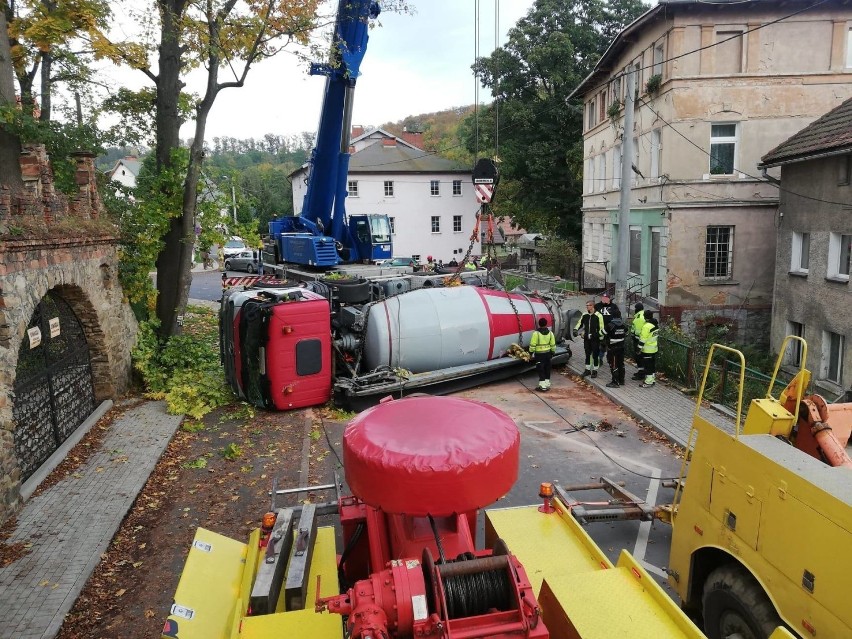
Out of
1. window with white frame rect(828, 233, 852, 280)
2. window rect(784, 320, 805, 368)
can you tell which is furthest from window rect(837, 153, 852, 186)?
window rect(784, 320, 805, 368)

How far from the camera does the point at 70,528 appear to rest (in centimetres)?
730

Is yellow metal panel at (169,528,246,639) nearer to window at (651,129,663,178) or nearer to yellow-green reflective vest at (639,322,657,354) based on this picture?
yellow-green reflective vest at (639,322,657,354)

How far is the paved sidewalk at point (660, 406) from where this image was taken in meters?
10.3

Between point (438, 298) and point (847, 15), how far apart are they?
1669 cm

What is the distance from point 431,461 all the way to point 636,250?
2291cm

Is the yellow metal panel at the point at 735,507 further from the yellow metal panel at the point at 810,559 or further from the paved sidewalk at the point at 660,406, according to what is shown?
the paved sidewalk at the point at 660,406

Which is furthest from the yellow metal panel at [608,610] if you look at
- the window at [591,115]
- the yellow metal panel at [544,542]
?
the window at [591,115]

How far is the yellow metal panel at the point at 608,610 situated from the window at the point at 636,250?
21113 mm

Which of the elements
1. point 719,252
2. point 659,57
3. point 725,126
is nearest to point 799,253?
point 719,252

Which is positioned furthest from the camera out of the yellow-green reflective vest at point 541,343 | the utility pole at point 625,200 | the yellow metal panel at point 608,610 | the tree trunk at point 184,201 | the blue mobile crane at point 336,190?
the blue mobile crane at point 336,190

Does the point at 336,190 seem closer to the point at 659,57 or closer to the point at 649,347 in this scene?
the point at 649,347

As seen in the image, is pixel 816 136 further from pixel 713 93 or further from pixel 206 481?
pixel 206 481

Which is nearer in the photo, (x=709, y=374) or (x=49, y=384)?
(x=49, y=384)

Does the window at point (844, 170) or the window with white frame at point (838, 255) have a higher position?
the window at point (844, 170)
